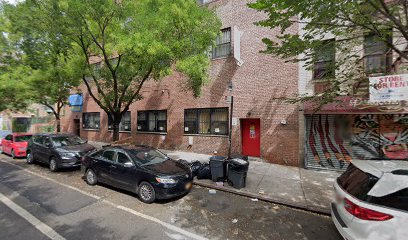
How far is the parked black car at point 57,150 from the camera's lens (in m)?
8.72

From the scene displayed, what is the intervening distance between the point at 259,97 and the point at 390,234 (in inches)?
323

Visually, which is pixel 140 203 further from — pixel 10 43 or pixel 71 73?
pixel 10 43

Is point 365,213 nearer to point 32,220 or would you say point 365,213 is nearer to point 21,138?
point 32,220

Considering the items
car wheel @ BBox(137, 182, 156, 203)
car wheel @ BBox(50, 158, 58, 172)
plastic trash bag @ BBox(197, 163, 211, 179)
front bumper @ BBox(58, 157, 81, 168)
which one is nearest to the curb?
plastic trash bag @ BBox(197, 163, 211, 179)

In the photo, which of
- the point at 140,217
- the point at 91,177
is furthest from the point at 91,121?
the point at 140,217

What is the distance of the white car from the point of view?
2.80 metres

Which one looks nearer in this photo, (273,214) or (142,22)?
(273,214)

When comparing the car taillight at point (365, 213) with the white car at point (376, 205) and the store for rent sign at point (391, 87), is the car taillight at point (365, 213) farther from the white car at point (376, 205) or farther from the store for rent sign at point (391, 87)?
the store for rent sign at point (391, 87)

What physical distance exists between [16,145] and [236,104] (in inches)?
509

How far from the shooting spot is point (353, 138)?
8555 millimetres

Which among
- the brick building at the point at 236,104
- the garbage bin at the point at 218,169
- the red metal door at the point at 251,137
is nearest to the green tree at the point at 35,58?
the brick building at the point at 236,104

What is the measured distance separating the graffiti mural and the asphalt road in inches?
186

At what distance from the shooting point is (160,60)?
838 cm

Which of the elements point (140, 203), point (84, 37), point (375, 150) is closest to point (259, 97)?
point (375, 150)
